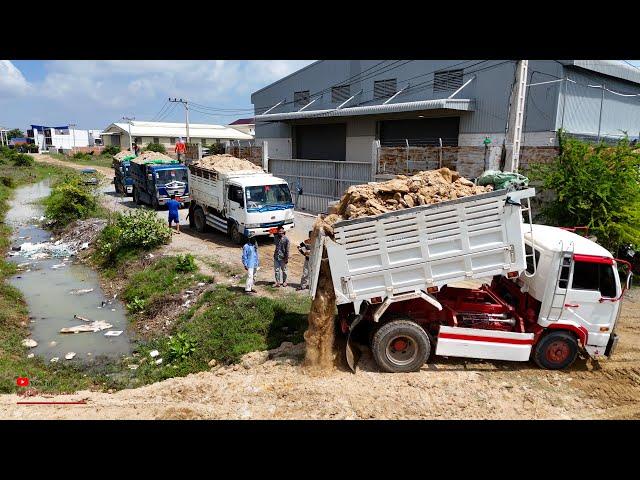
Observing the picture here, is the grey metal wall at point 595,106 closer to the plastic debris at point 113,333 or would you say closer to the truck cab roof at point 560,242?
the truck cab roof at point 560,242

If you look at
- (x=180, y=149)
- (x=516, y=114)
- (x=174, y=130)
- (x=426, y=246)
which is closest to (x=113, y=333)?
(x=426, y=246)

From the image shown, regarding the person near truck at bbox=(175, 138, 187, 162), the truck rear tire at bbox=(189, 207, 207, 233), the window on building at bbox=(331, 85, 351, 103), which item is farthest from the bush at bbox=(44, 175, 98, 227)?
the window on building at bbox=(331, 85, 351, 103)

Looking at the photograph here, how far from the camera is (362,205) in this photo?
6977 mm

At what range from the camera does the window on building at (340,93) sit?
86.0 ft

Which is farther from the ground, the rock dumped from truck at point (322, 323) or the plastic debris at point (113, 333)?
the rock dumped from truck at point (322, 323)

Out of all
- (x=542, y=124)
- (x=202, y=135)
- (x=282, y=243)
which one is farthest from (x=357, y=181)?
(x=202, y=135)

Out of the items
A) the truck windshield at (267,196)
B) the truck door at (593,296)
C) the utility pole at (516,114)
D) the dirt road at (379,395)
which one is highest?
the utility pole at (516,114)

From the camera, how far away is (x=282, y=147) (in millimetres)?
31812

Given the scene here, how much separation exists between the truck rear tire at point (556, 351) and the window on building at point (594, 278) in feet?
2.65

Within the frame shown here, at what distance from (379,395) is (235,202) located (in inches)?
380

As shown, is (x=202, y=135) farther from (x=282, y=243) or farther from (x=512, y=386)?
(x=512, y=386)

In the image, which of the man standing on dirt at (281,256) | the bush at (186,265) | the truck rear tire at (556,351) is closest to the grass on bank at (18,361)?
the bush at (186,265)

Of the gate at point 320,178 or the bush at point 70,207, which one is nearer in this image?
the gate at point 320,178

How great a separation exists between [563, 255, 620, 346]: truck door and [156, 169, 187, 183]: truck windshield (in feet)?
62.6
